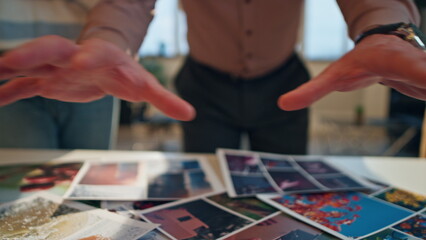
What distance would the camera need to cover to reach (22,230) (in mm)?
446

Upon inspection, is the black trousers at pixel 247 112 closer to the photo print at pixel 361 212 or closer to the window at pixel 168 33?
the photo print at pixel 361 212

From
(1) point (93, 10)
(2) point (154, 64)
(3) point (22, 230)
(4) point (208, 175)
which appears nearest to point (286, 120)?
(4) point (208, 175)

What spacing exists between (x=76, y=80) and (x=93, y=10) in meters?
0.22

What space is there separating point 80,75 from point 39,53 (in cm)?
8

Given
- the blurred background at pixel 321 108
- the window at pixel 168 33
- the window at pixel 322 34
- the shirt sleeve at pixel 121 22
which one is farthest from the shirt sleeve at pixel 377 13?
the window at pixel 168 33

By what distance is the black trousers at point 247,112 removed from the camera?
3.09 feet

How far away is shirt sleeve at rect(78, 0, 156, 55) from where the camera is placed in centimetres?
55

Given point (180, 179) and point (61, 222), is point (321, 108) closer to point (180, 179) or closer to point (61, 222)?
point (180, 179)

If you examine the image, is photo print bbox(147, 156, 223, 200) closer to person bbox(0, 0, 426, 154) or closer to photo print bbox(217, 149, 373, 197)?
photo print bbox(217, 149, 373, 197)

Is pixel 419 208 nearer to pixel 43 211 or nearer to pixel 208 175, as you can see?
pixel 208 175

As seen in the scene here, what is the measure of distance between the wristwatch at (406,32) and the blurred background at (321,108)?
3174 millimetres

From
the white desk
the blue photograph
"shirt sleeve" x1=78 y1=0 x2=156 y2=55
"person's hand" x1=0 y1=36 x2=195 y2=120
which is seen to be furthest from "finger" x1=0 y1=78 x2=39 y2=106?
the blue photograph

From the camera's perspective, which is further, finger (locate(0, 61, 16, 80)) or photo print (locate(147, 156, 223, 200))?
photo print (locate(147, 156, 223, 200))

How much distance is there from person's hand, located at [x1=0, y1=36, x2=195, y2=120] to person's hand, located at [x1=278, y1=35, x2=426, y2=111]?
0.17 meters
